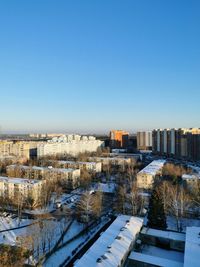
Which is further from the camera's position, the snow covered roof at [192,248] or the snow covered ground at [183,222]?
the snow covered ground at [183,222]

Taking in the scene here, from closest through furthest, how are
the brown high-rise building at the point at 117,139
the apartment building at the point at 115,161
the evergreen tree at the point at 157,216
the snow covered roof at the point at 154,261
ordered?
1. the snow covered roof at the point at 154,261
2. the evergreen tree at the point at 157,216
3. the apartment building at the point at 115,161
4. the brown high-rise building at the point at 117,139

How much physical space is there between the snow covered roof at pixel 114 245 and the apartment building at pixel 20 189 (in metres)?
7.57

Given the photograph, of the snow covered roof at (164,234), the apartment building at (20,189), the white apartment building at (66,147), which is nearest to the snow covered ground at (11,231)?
the apartment building at (20,189)

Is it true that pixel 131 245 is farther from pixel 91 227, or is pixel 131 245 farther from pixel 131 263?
pixel 91 227

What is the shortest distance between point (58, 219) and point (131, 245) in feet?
18.3

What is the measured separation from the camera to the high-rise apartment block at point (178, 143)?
35406 millimetres

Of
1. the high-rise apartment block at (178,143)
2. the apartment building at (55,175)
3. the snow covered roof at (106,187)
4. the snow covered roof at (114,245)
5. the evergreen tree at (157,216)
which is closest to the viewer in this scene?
the snow covered roof at (114,245)

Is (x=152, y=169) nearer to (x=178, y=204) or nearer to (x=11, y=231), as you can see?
(x=178, y=204)

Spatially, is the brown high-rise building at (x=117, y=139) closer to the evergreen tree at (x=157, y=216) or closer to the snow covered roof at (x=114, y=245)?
the evergreen tree at (x=157, y=216)

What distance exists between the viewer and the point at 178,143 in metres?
38.6

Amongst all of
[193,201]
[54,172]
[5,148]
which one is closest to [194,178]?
[193,201]

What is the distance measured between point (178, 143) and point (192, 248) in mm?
30714

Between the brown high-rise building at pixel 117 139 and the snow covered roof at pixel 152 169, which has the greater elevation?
the brown high-rise building at pixel 117 139

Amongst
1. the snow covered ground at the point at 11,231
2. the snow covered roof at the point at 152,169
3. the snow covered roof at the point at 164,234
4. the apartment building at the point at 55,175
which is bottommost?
the snow covered ground at the point at 11,231
